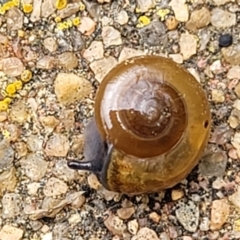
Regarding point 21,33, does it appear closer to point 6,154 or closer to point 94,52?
point 94,52

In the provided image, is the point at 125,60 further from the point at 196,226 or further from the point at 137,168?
the point at 196,226

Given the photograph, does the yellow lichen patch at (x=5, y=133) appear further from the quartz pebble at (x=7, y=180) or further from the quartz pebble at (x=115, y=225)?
the quartz pebble at (x=115, y=225)

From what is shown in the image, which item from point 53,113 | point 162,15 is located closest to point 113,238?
point 53,113

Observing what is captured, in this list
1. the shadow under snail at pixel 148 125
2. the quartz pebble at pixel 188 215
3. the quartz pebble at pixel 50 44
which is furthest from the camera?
the quartz pebble at pixel 50 44

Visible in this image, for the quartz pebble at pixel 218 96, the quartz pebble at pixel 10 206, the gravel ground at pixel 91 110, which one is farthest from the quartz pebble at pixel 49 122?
the quartz pebble at pixel 218 96

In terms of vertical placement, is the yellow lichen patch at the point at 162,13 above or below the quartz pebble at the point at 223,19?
above

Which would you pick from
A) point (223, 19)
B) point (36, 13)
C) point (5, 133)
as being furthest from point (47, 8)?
point (223, 19)
